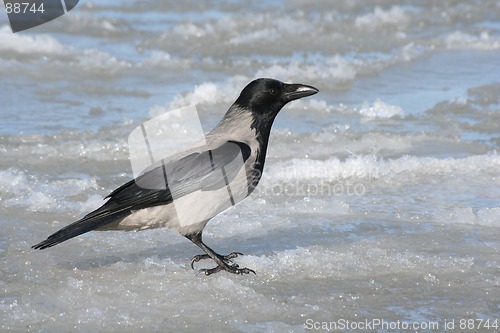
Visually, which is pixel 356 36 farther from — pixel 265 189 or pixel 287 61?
pixel 265 189

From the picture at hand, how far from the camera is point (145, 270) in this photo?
17.0 feet

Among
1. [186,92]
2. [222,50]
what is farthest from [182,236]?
[222,50]

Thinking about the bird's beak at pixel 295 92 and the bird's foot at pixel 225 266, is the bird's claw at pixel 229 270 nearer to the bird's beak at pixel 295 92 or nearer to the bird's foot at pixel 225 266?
the bird's foot at pixel 225 266

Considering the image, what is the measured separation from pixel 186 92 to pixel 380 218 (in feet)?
12.7

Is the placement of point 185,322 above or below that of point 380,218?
above

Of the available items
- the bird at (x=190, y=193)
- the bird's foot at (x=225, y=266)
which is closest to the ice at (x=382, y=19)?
the bird at (x=190, y=193)

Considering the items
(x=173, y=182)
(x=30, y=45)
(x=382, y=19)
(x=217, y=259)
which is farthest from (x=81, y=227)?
(x=382, y=19)

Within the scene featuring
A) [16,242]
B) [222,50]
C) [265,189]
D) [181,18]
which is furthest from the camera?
[181,18]

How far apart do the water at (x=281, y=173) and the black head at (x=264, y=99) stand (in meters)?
0.75

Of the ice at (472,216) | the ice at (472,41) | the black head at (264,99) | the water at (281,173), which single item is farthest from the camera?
the ice at (472,41)

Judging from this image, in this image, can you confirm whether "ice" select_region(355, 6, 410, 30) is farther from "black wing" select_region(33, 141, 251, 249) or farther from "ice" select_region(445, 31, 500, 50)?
"black wing" select_region(33, 141, 251, 249)

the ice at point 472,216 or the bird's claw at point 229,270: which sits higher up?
the bird's claw at point 229,270

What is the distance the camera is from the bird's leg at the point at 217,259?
5207 mm

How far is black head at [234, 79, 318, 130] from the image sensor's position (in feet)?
18.5
